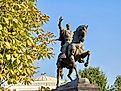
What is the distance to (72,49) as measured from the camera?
15391 millimetres

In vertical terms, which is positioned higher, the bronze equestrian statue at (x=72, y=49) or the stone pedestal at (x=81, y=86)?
the bronze equestrian statue at (x=72, y=49)

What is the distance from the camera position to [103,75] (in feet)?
171

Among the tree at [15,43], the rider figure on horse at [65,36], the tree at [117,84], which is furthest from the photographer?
the tree at [117,84]

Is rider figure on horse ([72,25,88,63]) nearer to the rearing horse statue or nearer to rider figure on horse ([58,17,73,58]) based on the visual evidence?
the rearing horse statue

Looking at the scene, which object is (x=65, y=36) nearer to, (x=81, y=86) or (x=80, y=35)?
(x=80, y=35)

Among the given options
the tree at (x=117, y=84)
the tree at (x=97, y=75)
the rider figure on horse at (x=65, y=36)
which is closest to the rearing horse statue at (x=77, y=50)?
the rider figure on horse at (x=65, y=36)

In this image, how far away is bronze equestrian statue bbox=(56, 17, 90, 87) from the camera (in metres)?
15.4

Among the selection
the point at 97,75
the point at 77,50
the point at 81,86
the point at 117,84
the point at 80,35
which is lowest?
the point at 81,86

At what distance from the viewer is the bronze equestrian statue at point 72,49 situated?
1538 cm

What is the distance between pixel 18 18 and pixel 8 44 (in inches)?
61.0

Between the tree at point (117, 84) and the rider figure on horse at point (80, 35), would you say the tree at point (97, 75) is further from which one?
the rider figure on horse at point (80, 35)

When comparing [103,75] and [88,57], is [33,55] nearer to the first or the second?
[88,57]

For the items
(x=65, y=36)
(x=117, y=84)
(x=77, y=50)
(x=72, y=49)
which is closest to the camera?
(x=72, y=49)

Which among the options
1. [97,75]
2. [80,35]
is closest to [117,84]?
[97,75]
